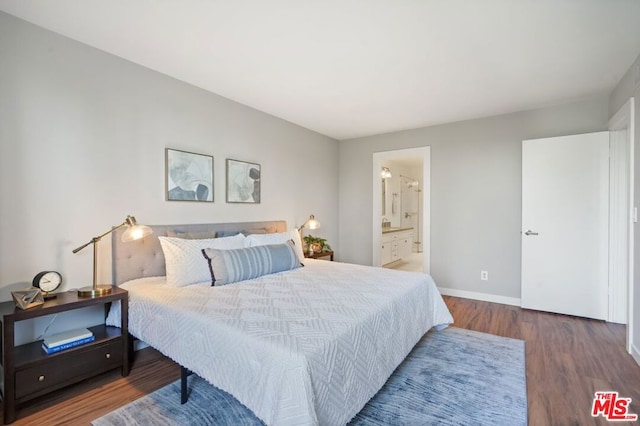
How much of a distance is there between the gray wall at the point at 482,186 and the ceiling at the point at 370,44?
13.3 inches

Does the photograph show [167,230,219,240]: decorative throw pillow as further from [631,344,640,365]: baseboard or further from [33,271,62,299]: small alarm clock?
[631,344,640,365]: baseboard

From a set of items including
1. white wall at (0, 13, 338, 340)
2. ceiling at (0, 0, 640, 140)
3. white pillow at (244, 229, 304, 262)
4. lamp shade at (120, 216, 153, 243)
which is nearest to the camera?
ceiling at (0, 0, 640, 140)

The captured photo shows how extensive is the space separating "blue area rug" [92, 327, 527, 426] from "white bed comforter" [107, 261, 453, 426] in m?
0.19

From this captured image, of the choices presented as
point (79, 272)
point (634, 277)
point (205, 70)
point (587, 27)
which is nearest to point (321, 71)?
point (205, 70)

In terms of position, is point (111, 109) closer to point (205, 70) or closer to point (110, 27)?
point (110, 27)

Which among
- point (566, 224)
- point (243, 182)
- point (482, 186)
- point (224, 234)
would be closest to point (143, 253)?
point (224, 234)

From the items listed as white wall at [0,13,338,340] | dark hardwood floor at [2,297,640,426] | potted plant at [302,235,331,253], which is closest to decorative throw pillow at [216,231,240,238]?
white wall at [0,13,338,340]

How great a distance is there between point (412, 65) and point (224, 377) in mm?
2673

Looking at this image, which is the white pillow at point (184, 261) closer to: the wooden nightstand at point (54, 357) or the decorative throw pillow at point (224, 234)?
the wooden nightstand at point (54, 357)

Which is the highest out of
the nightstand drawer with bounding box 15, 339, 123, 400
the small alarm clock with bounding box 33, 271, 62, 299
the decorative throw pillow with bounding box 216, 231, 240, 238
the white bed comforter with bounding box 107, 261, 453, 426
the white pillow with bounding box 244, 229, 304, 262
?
the decorative throw pillow with bounding box 216, 231, 240, 238

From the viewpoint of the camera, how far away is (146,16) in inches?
79.3

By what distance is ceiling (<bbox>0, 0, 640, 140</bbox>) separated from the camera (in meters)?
1.94

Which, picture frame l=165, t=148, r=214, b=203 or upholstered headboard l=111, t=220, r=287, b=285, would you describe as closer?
upholstered headboard l=111, t=220, r=287, b=285

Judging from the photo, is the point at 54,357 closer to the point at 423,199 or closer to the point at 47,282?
the point at 47,282
